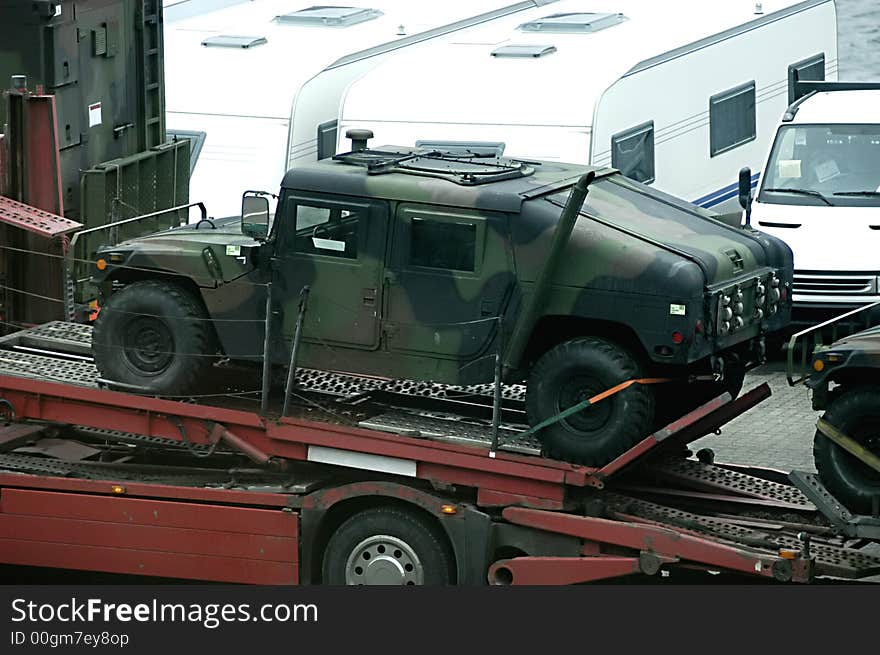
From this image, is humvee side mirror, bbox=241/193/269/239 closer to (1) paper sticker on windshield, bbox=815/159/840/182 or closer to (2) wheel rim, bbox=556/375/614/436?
(2) wheel rim, bbox=556/375/614/436

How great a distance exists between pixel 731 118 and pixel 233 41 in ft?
18.5

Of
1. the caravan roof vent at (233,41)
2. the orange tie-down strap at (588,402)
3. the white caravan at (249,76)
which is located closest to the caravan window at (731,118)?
the white caravan at (249,76)

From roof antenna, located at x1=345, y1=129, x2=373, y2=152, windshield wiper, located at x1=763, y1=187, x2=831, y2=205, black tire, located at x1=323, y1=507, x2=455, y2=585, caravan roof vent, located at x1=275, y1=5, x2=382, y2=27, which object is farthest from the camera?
caravan roof vent, located at x1=275, y1=5, x2=382, y2=27

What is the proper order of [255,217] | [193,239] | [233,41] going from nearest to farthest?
[255,217] < [193,239] < [233,41]

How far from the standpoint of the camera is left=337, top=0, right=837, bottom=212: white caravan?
17453 mm

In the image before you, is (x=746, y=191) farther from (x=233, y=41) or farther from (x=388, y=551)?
(x=388, y=551)

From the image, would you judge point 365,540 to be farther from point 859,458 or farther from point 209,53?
point 209,53

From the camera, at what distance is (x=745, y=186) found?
56.5 ft

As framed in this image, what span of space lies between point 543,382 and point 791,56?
1168 cm

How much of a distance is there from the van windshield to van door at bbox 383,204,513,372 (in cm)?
778

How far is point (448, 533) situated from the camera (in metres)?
10.4

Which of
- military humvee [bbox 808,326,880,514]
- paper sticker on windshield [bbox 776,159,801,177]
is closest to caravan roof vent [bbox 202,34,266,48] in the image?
paper sticker on windshield [bbox 776,159,801,177]

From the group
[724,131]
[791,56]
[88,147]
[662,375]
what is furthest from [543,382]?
[791,56]

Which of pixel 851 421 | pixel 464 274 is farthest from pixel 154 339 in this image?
pixel 851 421
